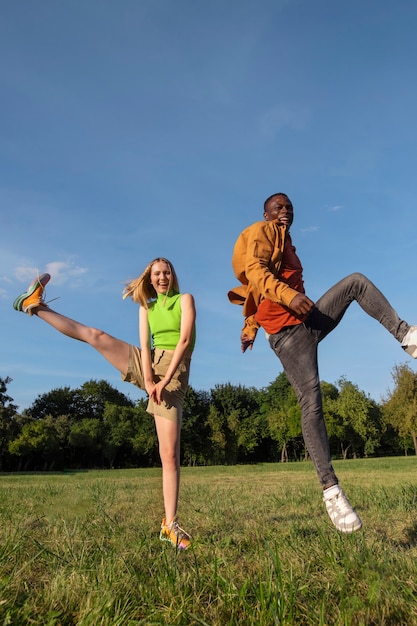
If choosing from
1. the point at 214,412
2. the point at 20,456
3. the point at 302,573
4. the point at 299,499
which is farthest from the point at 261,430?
the point at 302,573

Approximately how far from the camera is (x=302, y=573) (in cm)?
247

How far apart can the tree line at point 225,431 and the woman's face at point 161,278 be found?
5002 cm

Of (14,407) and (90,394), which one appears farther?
(90,394)

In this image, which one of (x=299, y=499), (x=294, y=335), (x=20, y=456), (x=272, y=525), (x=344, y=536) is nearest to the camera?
(x=344, y=536)

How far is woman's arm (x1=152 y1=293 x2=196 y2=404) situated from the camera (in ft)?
13.0

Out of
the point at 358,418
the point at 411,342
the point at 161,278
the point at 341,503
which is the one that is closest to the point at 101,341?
the point at 161,278

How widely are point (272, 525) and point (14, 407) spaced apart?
4943 centimetres

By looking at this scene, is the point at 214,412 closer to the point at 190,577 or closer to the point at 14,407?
the point at 14,407

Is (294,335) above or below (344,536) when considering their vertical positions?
above

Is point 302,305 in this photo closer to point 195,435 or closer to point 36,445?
point 36,445

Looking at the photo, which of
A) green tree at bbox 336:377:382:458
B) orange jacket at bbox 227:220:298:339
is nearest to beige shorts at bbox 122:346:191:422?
orange jacket at bbox 227:220:298:339

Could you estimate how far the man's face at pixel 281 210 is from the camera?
423cm

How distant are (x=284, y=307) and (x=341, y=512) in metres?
1.55

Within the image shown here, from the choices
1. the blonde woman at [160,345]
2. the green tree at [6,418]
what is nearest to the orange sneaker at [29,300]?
the blonde woman at [160,345]
